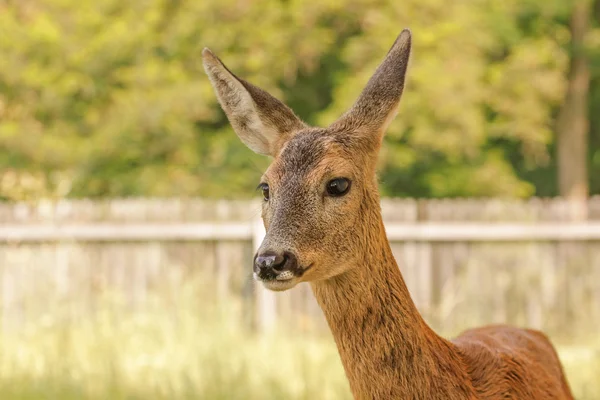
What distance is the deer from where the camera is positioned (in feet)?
10.2

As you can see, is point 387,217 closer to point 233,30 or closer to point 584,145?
point 233,30

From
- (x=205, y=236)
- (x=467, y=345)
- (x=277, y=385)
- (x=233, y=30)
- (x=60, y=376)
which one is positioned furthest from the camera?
(x=233, y=30)

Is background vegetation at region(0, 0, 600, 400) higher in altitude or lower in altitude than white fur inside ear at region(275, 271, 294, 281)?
higher

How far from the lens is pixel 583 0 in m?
16.6

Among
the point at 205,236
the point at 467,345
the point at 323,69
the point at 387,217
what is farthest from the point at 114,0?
the point at 467,345

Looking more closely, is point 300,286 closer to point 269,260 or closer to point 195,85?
point 195,85

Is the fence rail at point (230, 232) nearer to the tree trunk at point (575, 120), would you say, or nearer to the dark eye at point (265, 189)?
the tree trunk at point (575, 120)

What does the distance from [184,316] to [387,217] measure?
3.53 metres

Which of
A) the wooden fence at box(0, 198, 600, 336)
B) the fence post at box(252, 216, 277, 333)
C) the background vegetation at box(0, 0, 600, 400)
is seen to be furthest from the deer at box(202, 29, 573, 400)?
the background vegetation at box(0, 0, 600, 400)

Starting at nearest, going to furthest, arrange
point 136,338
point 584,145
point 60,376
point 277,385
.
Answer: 1. point 277,385
2. point 60,376
3. point 136,338
4. point 584,145

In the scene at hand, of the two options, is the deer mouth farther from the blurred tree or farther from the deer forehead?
the blurred tree

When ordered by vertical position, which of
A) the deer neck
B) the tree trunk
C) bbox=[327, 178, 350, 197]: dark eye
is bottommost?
the deer neck

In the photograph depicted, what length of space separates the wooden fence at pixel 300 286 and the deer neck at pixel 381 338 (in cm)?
816

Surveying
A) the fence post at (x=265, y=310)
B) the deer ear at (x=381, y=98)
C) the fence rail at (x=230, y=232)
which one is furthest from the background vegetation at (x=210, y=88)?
the deer ear at (x=381, y=98)
